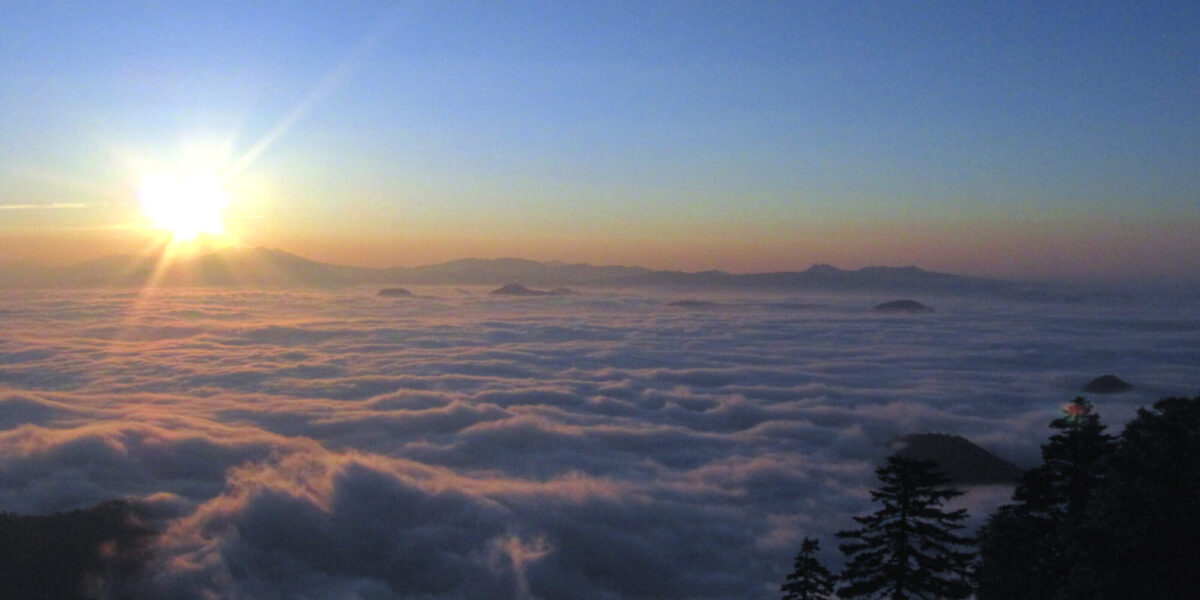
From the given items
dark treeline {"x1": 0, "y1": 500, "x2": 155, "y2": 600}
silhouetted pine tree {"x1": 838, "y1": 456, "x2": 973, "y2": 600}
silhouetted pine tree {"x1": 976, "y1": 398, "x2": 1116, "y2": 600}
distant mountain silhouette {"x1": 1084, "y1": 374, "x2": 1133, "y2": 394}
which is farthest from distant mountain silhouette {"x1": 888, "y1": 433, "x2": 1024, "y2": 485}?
dark treeline {"x1": 0, "y1": 500, "x2": 155, "y2": 600}

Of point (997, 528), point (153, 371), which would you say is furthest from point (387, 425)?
point (997, 528)

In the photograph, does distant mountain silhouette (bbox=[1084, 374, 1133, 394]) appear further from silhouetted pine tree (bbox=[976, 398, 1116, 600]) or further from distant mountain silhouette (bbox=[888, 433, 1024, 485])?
silhouetted pine tree (bbox=[976, 398, 1116, 600])

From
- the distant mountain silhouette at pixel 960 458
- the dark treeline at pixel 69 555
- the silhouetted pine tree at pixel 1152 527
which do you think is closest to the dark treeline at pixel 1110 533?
the silhouetted pine tree at pixel 1152 527

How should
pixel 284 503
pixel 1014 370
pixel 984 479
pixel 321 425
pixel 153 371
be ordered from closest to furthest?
1. pixel 284 503
2. pixel 984 479
3. pixel 321 425
4. pixel 153 371
5. pixel 1014 370

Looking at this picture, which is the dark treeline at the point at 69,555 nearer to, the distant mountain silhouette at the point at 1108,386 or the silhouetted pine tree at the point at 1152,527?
the silhouetted pine tree at the point at 1152,527

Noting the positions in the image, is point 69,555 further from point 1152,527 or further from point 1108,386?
→ point 1108,386

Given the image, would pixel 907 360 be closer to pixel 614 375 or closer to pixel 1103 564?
pixel 614 375

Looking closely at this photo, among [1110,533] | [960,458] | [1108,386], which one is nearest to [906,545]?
[1110,533]
